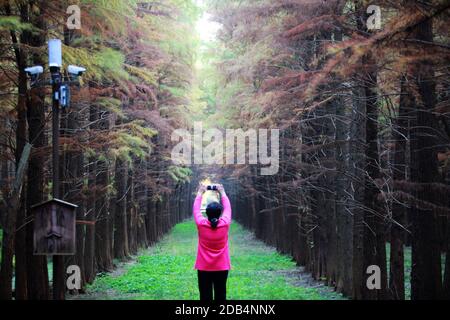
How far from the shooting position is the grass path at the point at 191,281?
15125 mm

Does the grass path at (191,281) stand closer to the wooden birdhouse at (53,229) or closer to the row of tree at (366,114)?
the row of tree at (366,114)

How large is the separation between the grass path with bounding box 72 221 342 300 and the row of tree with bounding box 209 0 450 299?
1.28m

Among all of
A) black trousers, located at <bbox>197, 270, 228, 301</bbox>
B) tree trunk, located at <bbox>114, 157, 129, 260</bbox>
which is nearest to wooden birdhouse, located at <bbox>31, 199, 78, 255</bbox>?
black trousers, located at <bbox>197, 270, 228, 301</bbox>

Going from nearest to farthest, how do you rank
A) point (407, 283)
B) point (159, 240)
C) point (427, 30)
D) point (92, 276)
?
point (427, 30)
point (92, 276)
point (407, 283)
point (159, 240)

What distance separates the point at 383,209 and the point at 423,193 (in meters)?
2.47

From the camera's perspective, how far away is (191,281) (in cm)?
1798

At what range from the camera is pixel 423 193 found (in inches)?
395

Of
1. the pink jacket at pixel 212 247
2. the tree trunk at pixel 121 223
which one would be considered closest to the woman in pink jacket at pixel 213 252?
the pink jacket at pixel 212 247

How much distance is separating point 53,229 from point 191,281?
31.1ft

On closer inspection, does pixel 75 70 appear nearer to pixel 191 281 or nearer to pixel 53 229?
pixel 53 229

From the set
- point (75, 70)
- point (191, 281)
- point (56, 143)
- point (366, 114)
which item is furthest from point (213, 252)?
point (191, 281)

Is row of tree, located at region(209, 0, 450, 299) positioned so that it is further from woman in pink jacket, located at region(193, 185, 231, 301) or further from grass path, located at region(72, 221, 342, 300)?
woman in pink jacket, located at region(193, 185, 231, 301)
